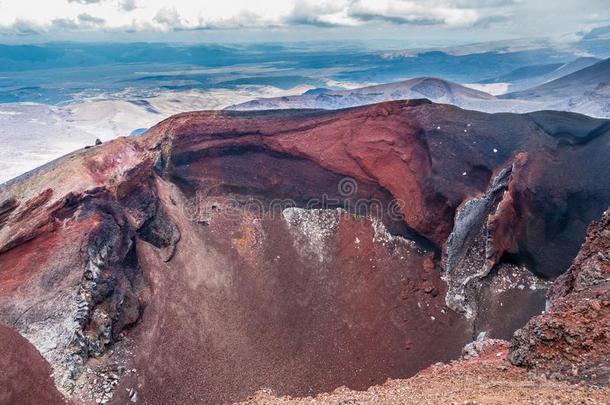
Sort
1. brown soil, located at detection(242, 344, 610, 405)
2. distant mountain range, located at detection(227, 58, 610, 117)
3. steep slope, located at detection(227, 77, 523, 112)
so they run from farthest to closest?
1. steep slope, located at detection(227, 77, 523, 112)
2. distant mountain range, located at detection(227, 58, 610, 117)
3. brown soil, located at detection(242, 344, 610, 405)

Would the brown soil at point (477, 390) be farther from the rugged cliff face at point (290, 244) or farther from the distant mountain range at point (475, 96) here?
the distant mountain range at point (475, 96)

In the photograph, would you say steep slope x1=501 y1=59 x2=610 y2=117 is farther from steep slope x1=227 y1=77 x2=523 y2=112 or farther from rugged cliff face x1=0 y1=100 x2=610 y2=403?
rugged cliff face x1=0 y1=100 x2=610 y2=403

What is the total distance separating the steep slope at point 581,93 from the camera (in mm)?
71438

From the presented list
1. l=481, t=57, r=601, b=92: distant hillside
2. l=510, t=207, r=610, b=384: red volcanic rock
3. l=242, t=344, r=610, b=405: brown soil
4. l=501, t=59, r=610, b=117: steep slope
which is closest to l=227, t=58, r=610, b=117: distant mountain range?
l=501, t=59, r=610, b=117: steep slope

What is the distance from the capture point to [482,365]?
12.0m

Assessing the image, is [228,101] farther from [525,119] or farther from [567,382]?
[567,382]

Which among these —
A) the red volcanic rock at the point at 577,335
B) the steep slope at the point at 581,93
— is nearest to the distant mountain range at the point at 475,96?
the steep slope at the point at 581,93

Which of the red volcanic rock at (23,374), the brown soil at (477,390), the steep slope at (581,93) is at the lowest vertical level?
the red volcanic rock at (23,374)

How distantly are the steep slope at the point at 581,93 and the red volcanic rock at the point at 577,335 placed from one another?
67.6 m

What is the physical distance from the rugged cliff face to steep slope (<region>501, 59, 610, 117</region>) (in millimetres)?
56509

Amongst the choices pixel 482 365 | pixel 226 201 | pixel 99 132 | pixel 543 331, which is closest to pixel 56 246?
pixel 226 201

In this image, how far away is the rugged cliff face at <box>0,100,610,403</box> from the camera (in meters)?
16.1

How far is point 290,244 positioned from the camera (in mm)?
21406

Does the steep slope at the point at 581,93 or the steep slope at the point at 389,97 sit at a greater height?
the steep slope at the point at 581,93
